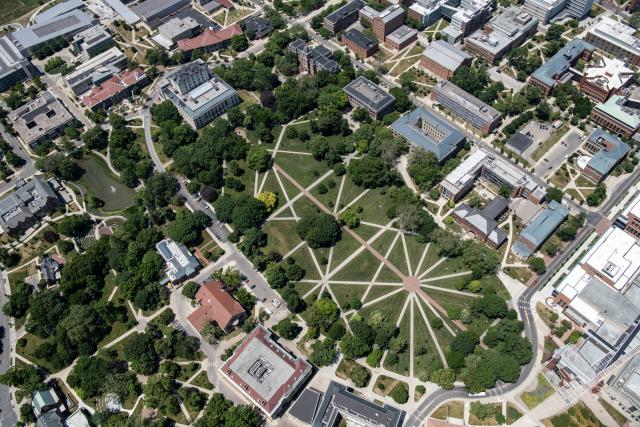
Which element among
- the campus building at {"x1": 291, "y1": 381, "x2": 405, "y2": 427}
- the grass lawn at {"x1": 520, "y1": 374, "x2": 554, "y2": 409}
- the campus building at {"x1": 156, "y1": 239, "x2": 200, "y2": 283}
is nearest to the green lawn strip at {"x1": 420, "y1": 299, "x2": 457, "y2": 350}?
the grass lawn at {"x1": 520, "y1": 374, "x2": 554, "y2": 409}

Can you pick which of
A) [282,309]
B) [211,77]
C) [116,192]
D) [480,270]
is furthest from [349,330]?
[211,77]

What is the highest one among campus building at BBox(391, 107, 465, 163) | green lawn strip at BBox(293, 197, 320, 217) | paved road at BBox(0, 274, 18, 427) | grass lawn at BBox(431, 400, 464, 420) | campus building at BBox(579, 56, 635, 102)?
campus building at BBox(579, 56, 635, 102)

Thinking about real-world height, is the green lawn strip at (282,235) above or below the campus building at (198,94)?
below

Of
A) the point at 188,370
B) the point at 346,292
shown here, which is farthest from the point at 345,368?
the point at 188,370

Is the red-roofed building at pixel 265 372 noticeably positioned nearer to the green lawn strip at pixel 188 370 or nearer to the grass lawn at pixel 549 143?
the green lawn strip at pixel 188 370

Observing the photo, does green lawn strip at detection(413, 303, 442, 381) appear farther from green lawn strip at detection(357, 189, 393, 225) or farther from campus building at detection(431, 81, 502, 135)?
campus building at detection(431, 81, 502, 135)

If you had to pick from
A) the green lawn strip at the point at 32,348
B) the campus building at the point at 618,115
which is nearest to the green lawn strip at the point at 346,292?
the green lawn strip at the point at 32,348
